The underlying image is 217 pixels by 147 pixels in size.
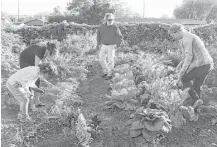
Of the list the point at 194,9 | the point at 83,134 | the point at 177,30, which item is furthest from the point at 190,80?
the point at 194,9

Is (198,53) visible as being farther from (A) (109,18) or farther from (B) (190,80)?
(A) (109,18)

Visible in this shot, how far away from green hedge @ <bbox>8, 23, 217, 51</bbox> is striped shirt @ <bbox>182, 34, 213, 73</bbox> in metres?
6.66

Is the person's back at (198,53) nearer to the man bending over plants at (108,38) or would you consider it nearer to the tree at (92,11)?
the man bending over plants at (108,38)

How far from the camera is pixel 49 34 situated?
1183cm

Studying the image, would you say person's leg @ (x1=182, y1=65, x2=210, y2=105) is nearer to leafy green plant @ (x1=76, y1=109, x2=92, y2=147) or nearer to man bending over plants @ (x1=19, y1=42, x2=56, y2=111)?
leafy green plant @ (x1=76, y1=109, x2=92, y2=147)

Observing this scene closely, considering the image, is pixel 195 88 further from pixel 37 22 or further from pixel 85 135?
pixel 37 22

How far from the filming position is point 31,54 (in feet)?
13.9

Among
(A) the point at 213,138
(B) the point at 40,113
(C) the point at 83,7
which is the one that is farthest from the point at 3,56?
(C) the point at 83,7

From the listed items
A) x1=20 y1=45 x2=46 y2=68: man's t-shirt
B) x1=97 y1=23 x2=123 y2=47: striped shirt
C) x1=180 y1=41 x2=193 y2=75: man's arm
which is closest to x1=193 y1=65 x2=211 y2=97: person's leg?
x1=180 y1=41 x2=193 y2=75: man's arm

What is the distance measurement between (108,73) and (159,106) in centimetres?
244

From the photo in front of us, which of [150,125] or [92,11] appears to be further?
[92,11]

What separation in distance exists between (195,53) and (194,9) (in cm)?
5321

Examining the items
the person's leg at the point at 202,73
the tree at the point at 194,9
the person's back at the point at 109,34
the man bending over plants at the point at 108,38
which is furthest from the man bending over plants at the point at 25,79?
the tree at the point at 194,9

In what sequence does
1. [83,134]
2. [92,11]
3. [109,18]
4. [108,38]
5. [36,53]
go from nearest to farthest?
1. [83,134]
2. [36,53]
3. [109,18]
4. [108,38]
5. [92,11]
